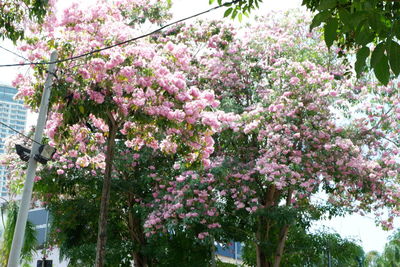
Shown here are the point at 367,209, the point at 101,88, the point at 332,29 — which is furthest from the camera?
the point at 367,209

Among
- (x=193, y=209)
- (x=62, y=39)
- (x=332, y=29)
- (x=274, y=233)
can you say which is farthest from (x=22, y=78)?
(x=274, y=233)

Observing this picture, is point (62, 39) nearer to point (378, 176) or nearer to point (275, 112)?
point (275, 112)

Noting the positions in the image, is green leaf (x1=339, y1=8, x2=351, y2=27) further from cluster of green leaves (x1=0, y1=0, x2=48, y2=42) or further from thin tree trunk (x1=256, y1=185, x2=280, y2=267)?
thin tree trunk (x1=256, y1=185, x2=280, y2=267)

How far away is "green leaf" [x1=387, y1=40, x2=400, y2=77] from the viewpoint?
2.48 m

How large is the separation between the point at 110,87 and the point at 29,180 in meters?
2.31

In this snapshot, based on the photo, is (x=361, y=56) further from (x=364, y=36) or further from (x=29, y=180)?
(x=29, y=180)

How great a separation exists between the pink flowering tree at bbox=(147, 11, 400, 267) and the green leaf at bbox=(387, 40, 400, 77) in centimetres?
944

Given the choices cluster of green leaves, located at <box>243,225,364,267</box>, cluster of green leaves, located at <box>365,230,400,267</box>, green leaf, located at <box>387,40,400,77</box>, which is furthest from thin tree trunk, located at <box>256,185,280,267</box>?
cluster of green leaves, located at <box>365,230,400,267</box>

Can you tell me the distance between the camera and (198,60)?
16.6m

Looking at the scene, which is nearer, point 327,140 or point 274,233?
point 327,140

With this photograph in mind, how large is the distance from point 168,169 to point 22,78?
650cm

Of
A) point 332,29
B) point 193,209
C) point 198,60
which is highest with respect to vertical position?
point 198,60

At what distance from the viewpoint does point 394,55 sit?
2.49m

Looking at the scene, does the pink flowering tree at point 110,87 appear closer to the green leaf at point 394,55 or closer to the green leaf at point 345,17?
the green leaf at point 345,17
